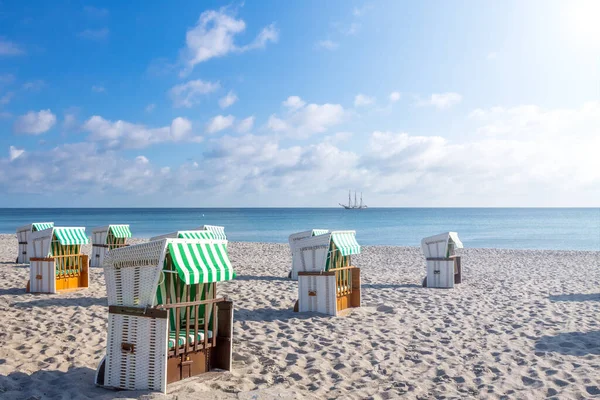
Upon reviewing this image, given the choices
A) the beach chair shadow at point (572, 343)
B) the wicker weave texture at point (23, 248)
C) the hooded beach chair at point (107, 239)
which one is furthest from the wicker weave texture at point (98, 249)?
the beach chair shadow at point (572, 343)

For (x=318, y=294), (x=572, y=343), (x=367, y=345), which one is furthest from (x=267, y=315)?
(x=572, y=343)

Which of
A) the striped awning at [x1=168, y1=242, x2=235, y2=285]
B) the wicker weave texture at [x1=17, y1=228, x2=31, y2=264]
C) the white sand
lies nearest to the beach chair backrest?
the white sand

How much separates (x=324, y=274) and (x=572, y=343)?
11.9 ft

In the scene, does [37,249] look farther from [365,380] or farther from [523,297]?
[523,297]

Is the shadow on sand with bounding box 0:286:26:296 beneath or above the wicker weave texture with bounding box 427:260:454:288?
beneath

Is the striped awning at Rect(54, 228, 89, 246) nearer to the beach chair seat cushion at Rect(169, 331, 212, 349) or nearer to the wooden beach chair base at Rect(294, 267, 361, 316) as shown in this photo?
the wooden beach chair base at Rect(294, 267, 361, 316)

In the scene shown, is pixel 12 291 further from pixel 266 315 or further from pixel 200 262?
pixel 200 262

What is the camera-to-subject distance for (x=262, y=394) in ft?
15.1

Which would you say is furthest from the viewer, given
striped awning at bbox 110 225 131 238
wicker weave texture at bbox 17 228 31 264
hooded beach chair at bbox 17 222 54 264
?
wicker weave texture at bbox 17 228 31 264

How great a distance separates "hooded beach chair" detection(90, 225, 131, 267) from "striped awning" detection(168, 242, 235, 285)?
373 inches

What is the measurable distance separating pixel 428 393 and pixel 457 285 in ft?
24.4

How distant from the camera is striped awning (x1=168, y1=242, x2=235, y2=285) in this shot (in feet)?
14.8

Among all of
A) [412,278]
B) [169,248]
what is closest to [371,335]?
[169,248]

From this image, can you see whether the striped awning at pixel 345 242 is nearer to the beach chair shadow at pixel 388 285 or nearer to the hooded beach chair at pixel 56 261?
the beach chair shadow at pixel 388 285
